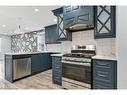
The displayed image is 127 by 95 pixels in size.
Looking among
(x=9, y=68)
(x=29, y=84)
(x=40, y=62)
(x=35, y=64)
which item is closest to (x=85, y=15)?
(x=29, y=84)

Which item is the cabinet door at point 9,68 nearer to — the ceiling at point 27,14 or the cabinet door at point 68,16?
the ceiling at point 27,14

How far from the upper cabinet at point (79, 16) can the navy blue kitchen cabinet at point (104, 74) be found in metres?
1.05

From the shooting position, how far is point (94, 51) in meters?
3.46

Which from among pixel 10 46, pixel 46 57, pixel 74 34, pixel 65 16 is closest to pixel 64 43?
pixel 74 34

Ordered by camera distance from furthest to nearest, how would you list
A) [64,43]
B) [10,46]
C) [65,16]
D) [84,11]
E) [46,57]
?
[10,46] < [46,57] < [64,43] < [65,16] < [84,11]

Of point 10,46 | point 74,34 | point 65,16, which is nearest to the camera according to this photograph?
point 65,16

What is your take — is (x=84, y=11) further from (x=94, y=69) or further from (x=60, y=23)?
(x=94, y=69)

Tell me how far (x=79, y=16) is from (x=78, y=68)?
4.58ft

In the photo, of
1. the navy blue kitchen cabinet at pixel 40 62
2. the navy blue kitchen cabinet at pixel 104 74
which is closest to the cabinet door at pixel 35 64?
the navy blue kitchen cabinet at pixel 40 62

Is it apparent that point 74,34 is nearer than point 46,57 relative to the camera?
Yes

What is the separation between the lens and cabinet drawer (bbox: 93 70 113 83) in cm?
254

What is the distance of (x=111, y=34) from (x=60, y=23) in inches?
75.2

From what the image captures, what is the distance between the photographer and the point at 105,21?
9.36ft

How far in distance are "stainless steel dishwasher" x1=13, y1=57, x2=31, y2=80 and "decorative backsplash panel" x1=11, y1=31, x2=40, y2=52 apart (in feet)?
14.2
